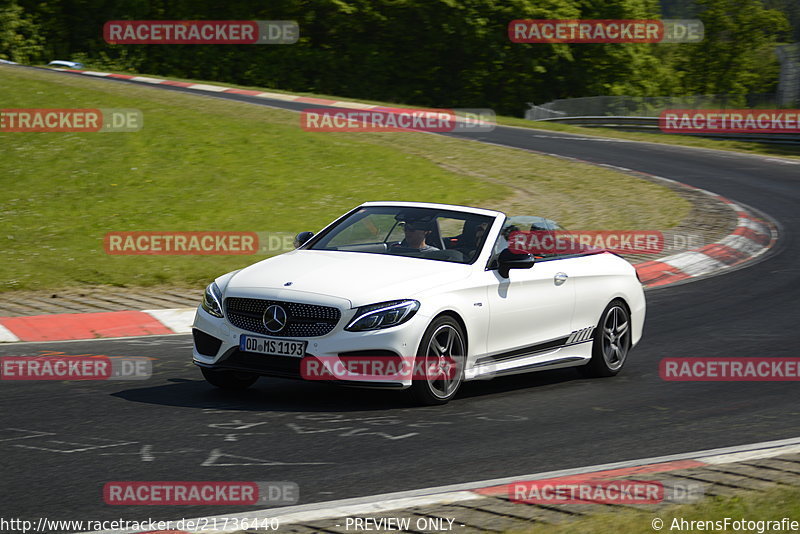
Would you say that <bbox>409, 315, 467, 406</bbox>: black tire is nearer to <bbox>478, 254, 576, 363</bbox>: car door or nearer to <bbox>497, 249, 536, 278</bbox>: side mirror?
<bbox>478, 254, 576, 363</bbox>: car door

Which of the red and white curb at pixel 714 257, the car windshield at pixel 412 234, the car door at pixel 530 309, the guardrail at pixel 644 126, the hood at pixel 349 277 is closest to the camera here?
the hood at pixel 349 277

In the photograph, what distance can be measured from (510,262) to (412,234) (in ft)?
2.69

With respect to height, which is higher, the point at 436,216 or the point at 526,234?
the point at 436,216

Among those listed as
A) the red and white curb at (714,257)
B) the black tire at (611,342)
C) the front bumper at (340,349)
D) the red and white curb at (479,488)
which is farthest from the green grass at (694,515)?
the red and white curb at (714,257)

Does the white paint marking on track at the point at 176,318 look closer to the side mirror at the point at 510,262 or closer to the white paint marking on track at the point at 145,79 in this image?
the side mirror at the point at 510,262

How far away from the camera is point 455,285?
7820mm

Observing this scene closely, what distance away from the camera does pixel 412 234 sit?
856 cm

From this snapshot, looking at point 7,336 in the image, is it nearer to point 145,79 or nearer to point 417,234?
point 417,234

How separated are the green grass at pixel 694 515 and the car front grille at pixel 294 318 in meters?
2.91

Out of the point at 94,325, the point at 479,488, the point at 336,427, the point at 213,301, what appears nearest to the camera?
the point at 479,488

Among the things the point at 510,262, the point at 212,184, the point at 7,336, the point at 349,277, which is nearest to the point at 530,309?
the point at 510,262

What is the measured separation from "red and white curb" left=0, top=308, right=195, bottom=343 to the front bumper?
3499 mm

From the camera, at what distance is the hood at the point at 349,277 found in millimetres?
7430

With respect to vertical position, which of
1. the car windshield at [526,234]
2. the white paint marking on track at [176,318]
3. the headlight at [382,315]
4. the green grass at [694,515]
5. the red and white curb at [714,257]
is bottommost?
the green grass at [694,515]
